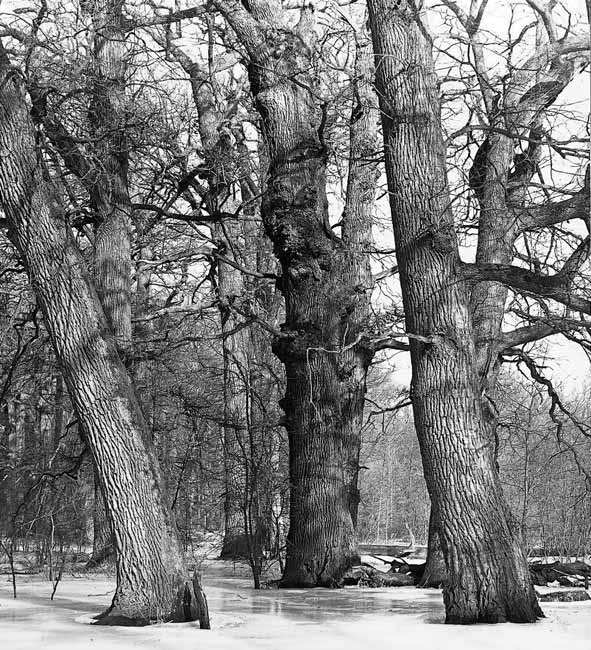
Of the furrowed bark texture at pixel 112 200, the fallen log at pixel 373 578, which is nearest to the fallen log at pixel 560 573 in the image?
the fallen log at pixel 373 578

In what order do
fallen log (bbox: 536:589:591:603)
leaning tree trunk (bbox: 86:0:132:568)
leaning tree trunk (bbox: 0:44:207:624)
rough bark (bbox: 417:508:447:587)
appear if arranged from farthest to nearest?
leaning tree trunk (bbox: 86:0:132:568)
rough bark (bbox: 417:508:447:587)
fallen log (bbox: 536:589:591:603)
leaning tree trunk (bbox: 0:44:207:624)

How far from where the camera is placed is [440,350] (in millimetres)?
7988

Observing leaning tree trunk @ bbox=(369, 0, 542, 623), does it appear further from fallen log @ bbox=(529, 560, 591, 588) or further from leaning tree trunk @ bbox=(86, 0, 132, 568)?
fallen log @ bbox=(529, 560, 591, 588)

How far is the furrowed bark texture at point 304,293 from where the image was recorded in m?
10.7

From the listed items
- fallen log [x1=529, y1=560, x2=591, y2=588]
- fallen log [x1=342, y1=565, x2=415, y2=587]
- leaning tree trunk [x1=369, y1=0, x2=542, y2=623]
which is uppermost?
leaning tree trunk [x1=369, y1=0, x2=542, y2=623]

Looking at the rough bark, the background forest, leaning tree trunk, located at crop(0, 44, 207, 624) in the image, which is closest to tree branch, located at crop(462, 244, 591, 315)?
the background forest

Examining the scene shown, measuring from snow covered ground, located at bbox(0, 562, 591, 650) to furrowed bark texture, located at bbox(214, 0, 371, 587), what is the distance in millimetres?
755

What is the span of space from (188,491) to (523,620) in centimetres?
788

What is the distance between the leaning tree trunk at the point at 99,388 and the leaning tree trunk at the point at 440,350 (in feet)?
7.09

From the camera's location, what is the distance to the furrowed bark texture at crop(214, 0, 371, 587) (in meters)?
10.7

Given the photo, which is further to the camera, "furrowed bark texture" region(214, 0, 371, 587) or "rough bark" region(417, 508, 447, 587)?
"rough bark" region(417, 508, 447, 587)

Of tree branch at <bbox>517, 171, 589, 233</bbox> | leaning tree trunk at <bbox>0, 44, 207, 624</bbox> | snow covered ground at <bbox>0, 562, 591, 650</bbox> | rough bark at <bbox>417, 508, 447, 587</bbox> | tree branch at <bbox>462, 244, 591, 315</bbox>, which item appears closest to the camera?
snow covered ground at <bbox>0, 562, 591, 650</bbox>

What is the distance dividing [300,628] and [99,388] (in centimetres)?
256

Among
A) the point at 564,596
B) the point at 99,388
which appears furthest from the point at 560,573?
the point at 99,388
